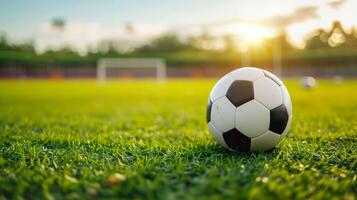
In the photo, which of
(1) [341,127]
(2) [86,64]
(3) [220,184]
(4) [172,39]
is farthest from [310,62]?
(3) [220,184]

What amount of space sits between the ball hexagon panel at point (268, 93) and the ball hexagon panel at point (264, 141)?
26cm

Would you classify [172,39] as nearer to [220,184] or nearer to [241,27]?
[241,27]

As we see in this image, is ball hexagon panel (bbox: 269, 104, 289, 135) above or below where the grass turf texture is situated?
above

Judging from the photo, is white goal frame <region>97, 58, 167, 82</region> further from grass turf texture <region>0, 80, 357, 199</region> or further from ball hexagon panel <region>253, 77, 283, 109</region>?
ball hexagon panel <region>253, 77, 283, 109</region>

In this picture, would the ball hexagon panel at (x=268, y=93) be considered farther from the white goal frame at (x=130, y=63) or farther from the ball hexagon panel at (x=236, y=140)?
the white goal frame at (x=130, y=63)

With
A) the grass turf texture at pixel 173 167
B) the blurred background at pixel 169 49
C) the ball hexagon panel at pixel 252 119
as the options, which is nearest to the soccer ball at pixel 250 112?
the ball hexagon panel at pixel 252 119

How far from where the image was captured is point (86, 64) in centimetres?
5303

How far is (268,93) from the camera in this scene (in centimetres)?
299

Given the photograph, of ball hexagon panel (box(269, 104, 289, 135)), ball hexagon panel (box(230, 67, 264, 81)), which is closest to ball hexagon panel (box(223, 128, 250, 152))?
ball hexagon panel (box(269, 104, 289, 135))

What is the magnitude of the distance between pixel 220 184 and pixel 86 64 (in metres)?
53.5

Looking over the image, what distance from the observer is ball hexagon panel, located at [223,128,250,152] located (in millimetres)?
2918

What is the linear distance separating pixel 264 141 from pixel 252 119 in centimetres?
25

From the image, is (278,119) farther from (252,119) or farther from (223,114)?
(223,114)

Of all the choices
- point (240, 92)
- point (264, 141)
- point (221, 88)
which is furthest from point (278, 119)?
point (221, 88)
